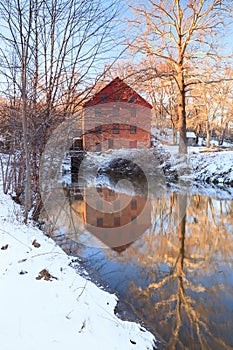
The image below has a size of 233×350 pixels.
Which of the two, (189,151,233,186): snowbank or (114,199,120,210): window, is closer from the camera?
(114,199,120,210): window

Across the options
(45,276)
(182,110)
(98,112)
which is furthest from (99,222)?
(182,110)

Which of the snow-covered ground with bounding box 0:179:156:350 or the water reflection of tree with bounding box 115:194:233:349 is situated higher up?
the snow-covered ground with bounding box 0:179:156:350

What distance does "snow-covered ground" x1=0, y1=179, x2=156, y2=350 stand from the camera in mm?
1998

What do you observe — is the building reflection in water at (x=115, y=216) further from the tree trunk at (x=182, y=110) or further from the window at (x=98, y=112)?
the tree trunk at (x=182, y=110)

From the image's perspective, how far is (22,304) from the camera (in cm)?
235

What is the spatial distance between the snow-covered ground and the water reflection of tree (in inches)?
16.1

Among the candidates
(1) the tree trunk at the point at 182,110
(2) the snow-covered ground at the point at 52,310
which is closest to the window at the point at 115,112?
(2) the snow-covered ground at the point at 52,310

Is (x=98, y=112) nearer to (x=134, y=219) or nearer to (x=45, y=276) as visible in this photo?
(x=45, y=276)

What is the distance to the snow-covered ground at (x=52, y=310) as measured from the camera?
6.56 ft

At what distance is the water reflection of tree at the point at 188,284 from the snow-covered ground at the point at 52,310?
409mm

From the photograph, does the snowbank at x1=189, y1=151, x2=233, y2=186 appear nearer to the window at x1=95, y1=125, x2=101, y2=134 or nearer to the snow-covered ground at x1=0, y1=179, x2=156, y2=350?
the window at x1=95, y1=125, x2=101, y2=134

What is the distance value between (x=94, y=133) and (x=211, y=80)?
10723 mm

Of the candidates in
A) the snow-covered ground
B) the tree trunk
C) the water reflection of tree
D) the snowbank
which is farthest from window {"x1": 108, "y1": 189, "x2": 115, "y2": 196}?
the snow-covered ground

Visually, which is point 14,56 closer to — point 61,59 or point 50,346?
point 61,59
